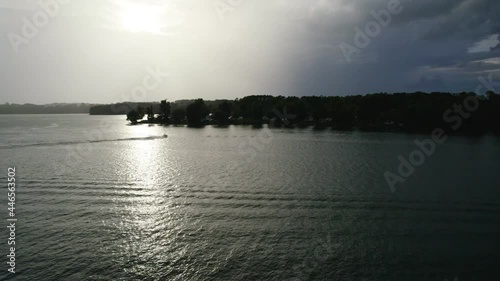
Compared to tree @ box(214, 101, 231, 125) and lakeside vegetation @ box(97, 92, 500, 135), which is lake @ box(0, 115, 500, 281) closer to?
lakeside vegetation @ box(97, 92, 500, 135)

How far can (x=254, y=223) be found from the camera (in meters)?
29.8

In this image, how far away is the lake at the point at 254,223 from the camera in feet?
73.0

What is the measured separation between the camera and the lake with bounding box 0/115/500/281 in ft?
73.0

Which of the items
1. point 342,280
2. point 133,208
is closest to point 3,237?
point 133,208

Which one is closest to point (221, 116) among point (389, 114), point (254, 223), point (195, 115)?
point (195, 115)

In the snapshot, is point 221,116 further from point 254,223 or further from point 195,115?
point 254,223

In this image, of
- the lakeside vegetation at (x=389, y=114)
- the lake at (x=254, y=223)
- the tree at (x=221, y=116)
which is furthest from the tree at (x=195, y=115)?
the lake at (x=254, y=223)

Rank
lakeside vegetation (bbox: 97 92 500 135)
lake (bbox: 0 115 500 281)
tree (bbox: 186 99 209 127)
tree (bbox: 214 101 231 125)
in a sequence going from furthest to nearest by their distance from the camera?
tree (bbox: 214 101 231 125)
tree (bbox: 186 99 209 127)
lakeside vegetation (bbox: 97 92 500 135)
lake (bbox: 0 115 500 281)

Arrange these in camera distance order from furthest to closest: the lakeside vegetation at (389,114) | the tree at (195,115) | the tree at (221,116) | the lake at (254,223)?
the tree at (221,116) < the tree at (195,115) < the lakeside vegetation at (389,114) < the lake at (254,223)

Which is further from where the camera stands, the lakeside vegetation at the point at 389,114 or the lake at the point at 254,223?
the lakeside vegetation at the point at 389,114

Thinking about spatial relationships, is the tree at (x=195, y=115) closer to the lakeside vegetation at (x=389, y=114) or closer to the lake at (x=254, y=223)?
the lakeside vegetation at (x=389, y=114)

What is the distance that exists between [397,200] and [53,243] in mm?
35179

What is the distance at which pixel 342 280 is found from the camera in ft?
68.7

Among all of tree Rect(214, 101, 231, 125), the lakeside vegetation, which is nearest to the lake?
the lakeside vegetation
